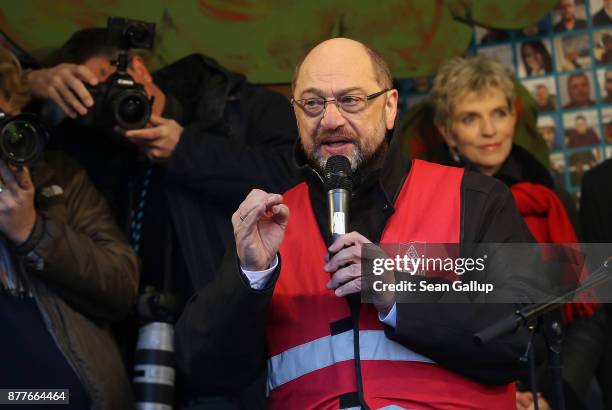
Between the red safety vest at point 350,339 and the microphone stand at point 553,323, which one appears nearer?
the microphone stand at point 553,323

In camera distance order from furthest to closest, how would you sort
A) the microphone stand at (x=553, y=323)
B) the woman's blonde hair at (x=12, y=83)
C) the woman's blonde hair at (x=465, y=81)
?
the woman's blonde hair at (x=465, y=81), the woman's blonde hair at (x=12, y=83), the microphone stand at (x=553, y=323)

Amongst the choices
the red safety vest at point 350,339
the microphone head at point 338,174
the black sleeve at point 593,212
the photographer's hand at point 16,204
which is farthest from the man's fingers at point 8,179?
the black sleeve at point 593,212

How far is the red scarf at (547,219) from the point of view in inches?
151

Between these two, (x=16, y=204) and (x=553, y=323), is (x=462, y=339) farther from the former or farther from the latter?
(x=16, y=204)

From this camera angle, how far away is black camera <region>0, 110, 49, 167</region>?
10.5 feet

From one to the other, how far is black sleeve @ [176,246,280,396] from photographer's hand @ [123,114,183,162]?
738mm

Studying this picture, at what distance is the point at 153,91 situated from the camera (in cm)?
377

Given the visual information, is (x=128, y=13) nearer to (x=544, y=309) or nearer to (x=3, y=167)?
(x=3, y=167)

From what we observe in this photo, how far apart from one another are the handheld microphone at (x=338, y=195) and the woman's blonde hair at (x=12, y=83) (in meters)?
1.33

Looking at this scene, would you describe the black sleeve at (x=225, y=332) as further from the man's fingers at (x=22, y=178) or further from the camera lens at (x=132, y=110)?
the camera lens at (x=132, y=110)

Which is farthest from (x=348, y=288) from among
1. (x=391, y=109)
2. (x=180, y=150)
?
(x=180, y=150)

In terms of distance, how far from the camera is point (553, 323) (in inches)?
102

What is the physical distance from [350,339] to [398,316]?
0.17m

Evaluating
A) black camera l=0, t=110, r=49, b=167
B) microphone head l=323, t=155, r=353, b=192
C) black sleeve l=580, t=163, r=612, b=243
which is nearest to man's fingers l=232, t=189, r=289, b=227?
microphone head l=323, t=155, r=353, b=192
